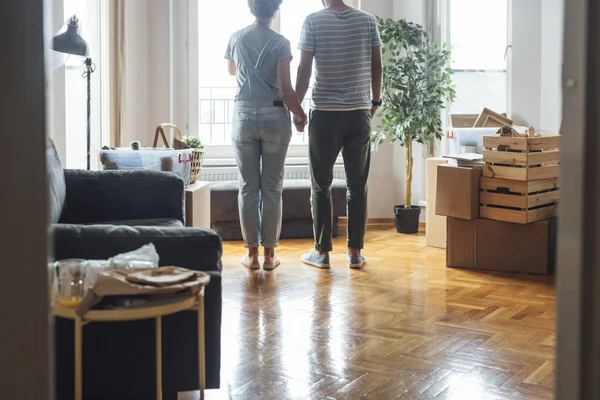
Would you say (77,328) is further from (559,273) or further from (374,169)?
(374,169)

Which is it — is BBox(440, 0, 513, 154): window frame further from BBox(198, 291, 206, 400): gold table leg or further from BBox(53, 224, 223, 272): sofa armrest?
BBox(198, 291, 206, 400): gold table leg

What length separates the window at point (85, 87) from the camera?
510cm

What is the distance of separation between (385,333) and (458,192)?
1609 millimetres

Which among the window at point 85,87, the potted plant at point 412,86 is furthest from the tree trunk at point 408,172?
the window at point 85,87

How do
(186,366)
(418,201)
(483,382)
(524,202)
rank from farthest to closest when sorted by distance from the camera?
(418,201) < (524,202) < (483,382) < (186,366)

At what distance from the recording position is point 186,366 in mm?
2375

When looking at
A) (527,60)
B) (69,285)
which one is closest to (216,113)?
(527,60)

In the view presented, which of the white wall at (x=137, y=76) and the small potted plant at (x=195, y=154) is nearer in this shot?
the small potted plant at (x=195, y=154)

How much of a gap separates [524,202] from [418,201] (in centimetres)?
205

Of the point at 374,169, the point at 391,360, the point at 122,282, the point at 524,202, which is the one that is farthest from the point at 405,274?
the point at 122,282

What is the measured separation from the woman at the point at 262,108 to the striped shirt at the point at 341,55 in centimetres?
18

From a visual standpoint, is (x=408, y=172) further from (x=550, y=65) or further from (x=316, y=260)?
(x=316, y=260)

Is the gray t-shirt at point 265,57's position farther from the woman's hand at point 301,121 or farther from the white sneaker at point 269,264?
the white sneaker at point 269,264

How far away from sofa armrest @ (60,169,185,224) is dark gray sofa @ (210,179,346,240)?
6.97 feet
